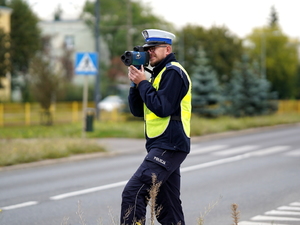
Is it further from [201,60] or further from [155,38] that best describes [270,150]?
[201,60]

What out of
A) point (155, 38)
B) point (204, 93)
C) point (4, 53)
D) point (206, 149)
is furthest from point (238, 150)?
point (4, 53)

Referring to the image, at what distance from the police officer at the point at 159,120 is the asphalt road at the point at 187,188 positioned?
35 centimetres

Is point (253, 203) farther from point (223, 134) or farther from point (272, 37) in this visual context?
point (272, 37)

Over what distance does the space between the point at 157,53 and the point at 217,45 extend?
5396 centimetres

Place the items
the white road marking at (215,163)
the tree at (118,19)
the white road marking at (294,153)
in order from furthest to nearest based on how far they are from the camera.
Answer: the tree at (118,19) → the white road marking at (294,153) → the white road marking at (215,163)

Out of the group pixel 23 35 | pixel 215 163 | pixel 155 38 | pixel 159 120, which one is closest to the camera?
pixel 159 120

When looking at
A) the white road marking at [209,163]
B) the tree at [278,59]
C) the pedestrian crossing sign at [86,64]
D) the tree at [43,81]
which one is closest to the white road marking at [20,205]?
the white road marking at [209,163]

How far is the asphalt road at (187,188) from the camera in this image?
7.47 meters

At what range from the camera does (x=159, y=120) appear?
198 inches

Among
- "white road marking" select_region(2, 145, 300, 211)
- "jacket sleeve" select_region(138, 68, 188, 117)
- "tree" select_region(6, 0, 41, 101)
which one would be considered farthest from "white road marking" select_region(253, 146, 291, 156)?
"tree" select_region(6, 0, 41, 101)

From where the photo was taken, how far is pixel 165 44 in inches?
205

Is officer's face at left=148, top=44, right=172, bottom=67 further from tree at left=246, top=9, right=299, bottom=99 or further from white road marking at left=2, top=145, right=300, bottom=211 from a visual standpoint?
tree at left=246, top=9, right=299, bottom=99

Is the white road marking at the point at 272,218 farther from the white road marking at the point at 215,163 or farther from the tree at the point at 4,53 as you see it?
the tree at the point at 4,53

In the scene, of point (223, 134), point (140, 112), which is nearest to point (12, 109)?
point (223, 134)
